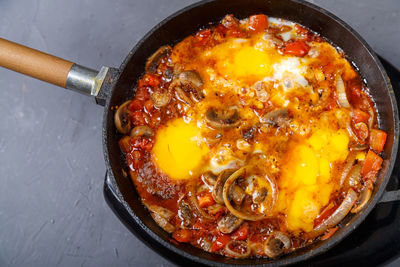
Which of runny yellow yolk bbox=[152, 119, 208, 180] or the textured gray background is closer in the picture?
runny yellow yolk bbox=[152, 119, 208, 180]

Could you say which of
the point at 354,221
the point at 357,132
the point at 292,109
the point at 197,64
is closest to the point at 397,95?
the point at 357,132

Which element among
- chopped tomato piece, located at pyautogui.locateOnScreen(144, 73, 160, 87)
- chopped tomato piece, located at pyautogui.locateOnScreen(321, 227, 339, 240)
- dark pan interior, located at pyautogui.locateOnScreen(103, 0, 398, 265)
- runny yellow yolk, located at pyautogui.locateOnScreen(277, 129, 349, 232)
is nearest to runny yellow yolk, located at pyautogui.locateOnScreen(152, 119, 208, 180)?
dark pan interior, located at pyautogui.locateOnScreen(103, 0, 398, 265)

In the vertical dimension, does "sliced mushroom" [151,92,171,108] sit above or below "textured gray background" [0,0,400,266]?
above

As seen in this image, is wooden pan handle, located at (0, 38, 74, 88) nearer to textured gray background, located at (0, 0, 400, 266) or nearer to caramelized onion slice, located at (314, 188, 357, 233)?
textured gray background, located at (0, 0, 400, 266)

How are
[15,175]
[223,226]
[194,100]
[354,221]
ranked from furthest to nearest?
[15,175], [194,100], [223,226], [354,221]

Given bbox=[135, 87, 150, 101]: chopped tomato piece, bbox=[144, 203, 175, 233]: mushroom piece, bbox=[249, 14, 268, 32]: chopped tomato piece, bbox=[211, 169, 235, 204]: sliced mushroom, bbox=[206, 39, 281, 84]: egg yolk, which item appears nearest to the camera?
bbox=[211, 169, 235, 204]: sliced mushroom

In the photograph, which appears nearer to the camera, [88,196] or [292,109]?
[292,109]

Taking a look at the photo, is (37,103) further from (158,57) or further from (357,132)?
(357,132)

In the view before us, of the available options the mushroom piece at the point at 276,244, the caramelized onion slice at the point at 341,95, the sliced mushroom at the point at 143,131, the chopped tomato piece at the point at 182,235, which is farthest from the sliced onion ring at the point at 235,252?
the caramelized onion slice at the point at 341,95
